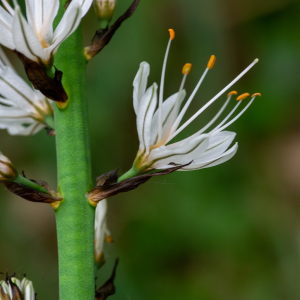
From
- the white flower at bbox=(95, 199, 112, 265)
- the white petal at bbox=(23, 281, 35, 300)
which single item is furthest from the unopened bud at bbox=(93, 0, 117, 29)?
the white petal at bbox=(23, 281, 35, 300)

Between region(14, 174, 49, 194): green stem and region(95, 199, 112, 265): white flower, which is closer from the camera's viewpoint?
region(14, 174, 49, 194): green stem

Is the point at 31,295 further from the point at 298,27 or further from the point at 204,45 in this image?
the point at 298,27

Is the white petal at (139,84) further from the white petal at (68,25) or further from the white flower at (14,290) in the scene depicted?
the white flower at (14,290)

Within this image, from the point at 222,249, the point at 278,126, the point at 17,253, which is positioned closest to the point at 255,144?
the point at 278,126

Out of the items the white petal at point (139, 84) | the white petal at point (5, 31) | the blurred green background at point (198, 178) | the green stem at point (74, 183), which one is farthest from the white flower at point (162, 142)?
the blurred green background at point (198, 178)

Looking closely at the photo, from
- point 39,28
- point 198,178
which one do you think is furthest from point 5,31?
point 198,178

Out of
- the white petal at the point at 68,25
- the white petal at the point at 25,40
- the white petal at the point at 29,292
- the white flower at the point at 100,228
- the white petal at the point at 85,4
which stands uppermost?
the white petal at the point at 85,4

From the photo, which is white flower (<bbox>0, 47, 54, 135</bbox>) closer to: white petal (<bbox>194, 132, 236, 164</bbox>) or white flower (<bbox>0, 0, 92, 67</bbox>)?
white flower (<bbox>0, 0, 92, 67</bbox>)
